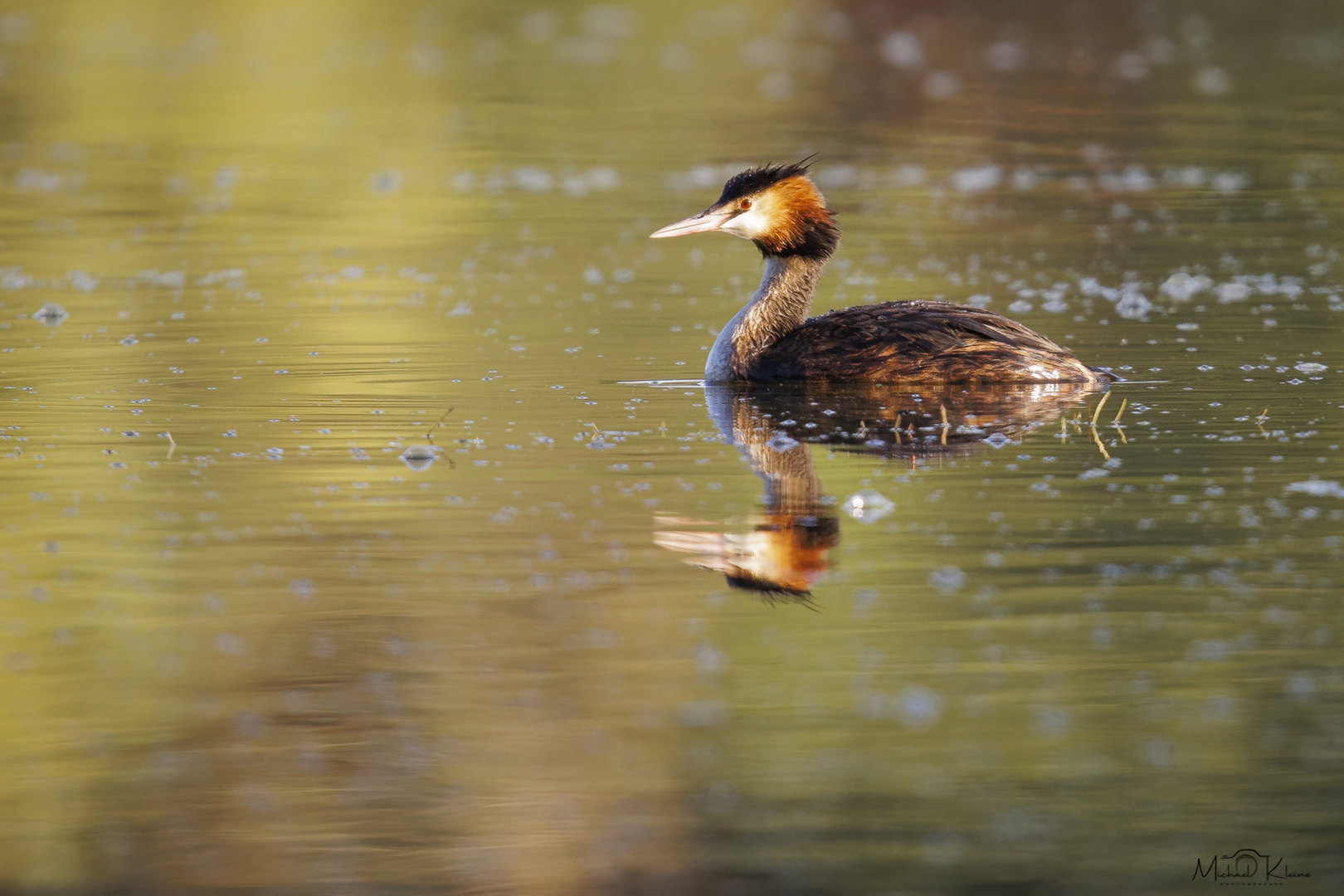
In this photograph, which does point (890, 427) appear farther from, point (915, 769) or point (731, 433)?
point (915, 769)

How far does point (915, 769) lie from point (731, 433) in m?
4.38

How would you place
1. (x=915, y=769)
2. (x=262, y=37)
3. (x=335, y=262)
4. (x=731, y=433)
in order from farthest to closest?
(x=262, y=37), (x=335, y=262), (x=731, y=433), (x=915, y=769)

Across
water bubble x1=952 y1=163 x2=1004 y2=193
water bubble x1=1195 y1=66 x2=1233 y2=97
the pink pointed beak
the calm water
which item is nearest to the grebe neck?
the calm water

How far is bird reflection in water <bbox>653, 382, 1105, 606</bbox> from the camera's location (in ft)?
24.4

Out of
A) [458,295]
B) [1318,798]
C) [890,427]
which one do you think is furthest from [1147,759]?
[458,295]

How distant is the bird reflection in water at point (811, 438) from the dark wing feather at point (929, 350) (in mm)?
90

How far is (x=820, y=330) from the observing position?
1112 cm

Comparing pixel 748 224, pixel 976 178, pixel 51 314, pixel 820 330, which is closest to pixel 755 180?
pixel 748 224

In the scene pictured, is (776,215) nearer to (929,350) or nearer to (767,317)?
(767,317)

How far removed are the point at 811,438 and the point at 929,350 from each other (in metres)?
1.49

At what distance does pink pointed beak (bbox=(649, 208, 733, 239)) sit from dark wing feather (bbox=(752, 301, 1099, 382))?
97 cm

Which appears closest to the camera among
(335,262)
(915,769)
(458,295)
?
(915,769)

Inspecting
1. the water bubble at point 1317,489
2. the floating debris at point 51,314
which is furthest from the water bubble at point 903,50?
the water bubble at point 1317,489

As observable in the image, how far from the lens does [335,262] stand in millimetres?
16172
